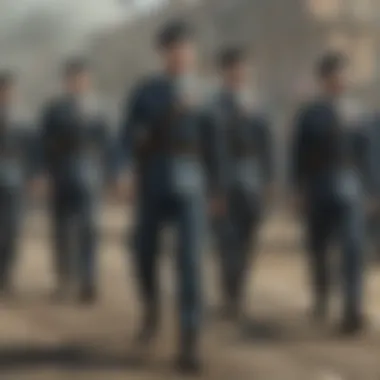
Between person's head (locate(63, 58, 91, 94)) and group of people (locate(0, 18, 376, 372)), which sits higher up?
person's head (locate(63, 58, 91, 94))

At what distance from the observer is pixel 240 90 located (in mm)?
2346

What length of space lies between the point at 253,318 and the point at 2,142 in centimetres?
65

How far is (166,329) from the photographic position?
2.20 metres

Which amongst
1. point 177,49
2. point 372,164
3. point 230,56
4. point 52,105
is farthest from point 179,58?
point 372,164

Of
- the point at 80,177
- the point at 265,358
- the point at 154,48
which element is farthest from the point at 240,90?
the point at 265,358

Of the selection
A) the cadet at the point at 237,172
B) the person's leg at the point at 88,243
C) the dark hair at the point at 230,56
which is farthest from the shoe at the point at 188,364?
the dark hair at the point at 230,56

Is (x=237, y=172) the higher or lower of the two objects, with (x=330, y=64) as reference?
lower

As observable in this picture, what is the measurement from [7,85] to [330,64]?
67cm

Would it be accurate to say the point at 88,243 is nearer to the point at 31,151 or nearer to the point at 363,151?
the point at 31,151

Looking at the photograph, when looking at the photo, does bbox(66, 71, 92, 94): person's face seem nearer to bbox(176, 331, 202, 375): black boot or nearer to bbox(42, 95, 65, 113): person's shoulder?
bbox(42, 95, 65, 113): person's shoulder

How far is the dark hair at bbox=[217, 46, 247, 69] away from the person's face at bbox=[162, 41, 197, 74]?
87 millimetres

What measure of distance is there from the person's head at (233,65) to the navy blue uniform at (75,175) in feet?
0.88

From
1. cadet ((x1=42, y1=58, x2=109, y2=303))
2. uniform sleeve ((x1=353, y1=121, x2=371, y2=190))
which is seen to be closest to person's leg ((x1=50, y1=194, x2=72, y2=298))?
cadet ((x1=42, y1=58, x2=109, y2=303))

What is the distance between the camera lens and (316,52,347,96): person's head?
2.34 metres
